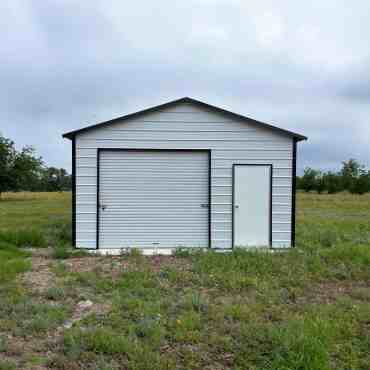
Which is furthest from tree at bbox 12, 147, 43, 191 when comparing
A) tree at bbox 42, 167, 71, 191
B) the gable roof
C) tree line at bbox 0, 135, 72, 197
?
tree at bbox 42, 167, 71, 191

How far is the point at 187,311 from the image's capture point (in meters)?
4.86

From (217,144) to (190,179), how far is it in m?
1.07

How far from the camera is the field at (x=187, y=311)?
367 cm

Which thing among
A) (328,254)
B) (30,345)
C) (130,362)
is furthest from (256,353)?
(328,254)

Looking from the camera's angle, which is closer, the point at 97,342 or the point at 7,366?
the point at 7,366

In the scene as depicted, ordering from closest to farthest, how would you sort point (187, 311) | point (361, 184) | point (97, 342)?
point (97, 342) → point (187, 311) → point (361, 184)

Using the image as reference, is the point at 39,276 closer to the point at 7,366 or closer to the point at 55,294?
the point at 55,294

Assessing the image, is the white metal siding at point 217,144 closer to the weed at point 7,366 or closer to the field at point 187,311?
the field at point 187,311

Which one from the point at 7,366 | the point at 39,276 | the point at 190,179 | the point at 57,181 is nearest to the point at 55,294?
the point at 39,276

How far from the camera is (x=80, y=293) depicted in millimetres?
5637

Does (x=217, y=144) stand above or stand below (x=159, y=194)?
above

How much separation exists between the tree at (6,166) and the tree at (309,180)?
4682 centimetres

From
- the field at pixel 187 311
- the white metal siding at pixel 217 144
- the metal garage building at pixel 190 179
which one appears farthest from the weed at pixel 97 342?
the white metal siding at pixel 217 144

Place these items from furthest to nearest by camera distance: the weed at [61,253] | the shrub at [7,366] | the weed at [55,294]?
the weed at [61,253], the weed at [55,294], the shrub at [7,366]
